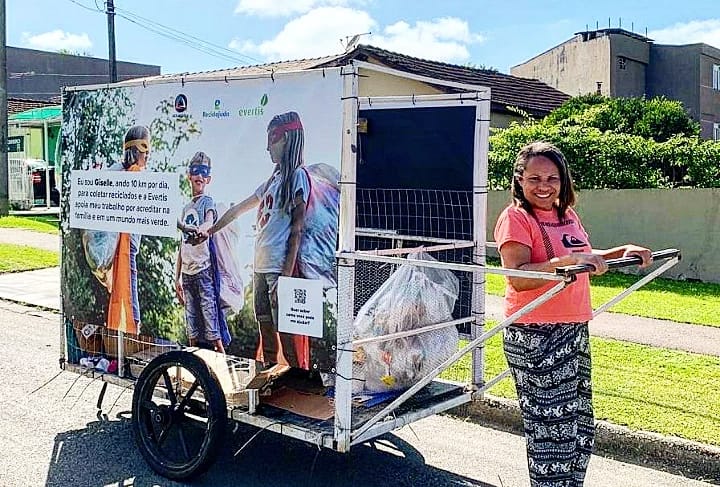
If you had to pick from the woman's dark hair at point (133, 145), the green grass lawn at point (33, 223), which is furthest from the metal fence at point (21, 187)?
the woman's dark hair at point (133, 145)

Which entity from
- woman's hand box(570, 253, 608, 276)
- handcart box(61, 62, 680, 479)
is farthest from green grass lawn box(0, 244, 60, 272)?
woman's hand box(570, 253, 608, 276)

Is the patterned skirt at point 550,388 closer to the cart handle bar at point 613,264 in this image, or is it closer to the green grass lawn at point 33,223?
the cart handle bar at point 613,264

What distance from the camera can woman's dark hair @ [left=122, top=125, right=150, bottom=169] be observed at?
4.92 m

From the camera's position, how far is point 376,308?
15.4ft

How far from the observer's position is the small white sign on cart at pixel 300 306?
164 inches

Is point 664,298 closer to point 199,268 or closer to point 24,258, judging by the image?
point 199,268

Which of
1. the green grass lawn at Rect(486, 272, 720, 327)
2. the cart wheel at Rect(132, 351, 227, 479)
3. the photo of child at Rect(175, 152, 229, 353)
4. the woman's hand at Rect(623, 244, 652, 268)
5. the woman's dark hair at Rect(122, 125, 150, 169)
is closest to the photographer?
the woman's hand at Rect(623, 244, 652, 268)

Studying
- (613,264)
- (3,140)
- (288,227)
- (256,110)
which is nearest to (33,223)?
(3,140)

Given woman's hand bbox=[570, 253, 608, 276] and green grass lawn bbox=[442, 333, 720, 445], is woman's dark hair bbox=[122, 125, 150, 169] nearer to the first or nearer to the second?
woman's hand bbox=[570, 253, 608, 276]

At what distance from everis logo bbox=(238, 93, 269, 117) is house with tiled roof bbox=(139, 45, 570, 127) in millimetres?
10165

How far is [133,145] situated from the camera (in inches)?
196

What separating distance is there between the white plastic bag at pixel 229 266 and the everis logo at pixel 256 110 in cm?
52

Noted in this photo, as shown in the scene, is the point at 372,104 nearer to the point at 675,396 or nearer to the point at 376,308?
the point at 376,308

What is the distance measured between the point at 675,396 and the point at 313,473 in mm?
2908
